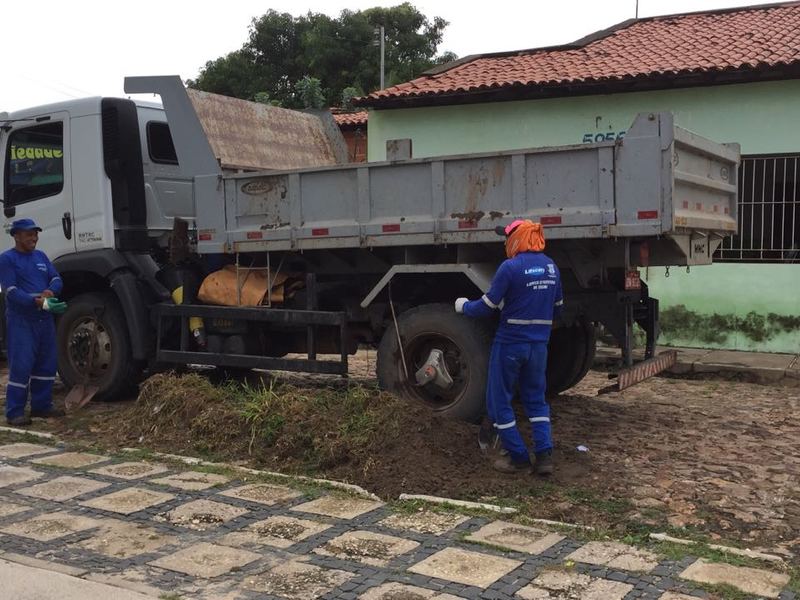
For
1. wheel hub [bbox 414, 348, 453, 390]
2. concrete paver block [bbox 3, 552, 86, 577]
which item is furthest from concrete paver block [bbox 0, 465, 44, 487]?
wheel hub [bbox 414, 348, 453, 390]

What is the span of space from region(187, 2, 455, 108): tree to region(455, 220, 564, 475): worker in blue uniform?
26165 mm

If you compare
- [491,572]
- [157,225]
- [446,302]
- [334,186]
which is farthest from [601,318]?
[157,225]

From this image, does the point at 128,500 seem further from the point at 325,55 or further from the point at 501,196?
the point at 325,55

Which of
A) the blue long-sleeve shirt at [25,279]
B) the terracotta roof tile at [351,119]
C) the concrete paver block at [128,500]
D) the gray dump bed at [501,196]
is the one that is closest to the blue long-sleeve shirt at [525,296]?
the gray dump bed at [501,196]

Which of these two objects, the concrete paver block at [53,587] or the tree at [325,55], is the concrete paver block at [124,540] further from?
the tree at [325,55]

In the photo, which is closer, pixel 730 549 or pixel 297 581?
pixel 297 581

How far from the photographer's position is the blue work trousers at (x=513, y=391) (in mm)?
5293

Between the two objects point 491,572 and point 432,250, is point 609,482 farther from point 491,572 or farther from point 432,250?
point 432,250

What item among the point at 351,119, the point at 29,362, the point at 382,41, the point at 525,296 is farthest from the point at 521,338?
the point at 382,41

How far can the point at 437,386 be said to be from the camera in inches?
245

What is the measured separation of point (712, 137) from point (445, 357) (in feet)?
21.7

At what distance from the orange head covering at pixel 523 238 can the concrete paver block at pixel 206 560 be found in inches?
97.8

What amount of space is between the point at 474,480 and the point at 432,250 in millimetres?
1975

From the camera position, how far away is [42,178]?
7766 millimetres
